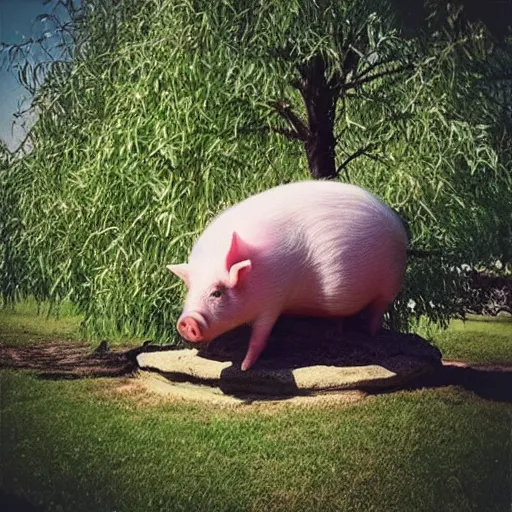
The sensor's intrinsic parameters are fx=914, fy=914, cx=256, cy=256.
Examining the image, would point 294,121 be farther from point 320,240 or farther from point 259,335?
point 259,335

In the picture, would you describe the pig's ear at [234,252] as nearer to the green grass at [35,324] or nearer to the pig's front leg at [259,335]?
the pig's front leg at [259,335]

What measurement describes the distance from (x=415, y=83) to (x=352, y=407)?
1.30 metres

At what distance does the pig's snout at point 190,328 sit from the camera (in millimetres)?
3260

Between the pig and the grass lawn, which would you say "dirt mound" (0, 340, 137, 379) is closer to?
the grass lawn

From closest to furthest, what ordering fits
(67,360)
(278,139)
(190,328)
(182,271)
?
(190,328)
(182,271)
(278,139)
(67,360)

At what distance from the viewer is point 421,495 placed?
3535mm

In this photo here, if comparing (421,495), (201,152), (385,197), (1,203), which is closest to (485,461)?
(421,495)

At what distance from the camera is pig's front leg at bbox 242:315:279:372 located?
3400 mm

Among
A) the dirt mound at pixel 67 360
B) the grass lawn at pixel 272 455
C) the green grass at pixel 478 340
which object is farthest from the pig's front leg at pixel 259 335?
the green grass at pixel 478 340

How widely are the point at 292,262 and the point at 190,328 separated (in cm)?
46

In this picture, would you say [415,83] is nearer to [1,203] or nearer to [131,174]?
[131,174]

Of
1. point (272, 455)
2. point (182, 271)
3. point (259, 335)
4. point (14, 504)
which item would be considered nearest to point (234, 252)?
point (182, 271)

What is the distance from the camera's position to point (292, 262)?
340 centimetres

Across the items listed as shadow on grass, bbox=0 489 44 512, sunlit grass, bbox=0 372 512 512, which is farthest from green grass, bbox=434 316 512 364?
shadow on grass, bbox=0 489 44 512
